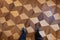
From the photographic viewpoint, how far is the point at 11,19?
172 cm

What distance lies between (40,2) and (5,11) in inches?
17.7

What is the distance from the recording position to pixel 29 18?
172 cm

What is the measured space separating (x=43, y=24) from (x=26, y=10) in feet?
0.92

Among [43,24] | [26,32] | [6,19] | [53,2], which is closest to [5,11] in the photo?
[6,19]

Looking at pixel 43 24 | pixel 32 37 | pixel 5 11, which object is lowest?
pixel 32 37

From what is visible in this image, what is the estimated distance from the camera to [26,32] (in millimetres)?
1631

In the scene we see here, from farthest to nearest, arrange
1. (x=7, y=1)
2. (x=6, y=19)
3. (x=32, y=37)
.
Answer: (x=7, y=1) < (x=6, y=19) < (x=32, y=37)

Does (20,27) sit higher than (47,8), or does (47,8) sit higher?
(47,8)

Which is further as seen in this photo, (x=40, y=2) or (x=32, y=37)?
(x=40, y=2)

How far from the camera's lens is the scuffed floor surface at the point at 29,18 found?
1.62m

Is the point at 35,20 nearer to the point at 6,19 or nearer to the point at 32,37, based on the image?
the point at 32,37

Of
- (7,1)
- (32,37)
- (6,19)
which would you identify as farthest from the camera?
(7,1)

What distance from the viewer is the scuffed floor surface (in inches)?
64.0

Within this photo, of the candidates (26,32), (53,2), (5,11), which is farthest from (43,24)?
(5,11)
